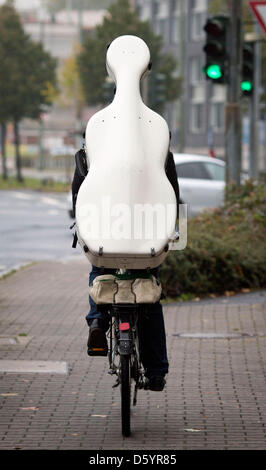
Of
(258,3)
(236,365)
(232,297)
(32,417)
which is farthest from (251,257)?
(32,417)

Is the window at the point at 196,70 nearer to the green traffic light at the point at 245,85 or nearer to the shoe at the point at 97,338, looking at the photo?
the green traffic light at the point at 245,85

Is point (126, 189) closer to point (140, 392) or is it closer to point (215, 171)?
point (140, 392)

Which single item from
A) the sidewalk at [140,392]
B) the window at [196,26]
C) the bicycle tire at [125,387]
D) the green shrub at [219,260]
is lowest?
the window at [196,26]

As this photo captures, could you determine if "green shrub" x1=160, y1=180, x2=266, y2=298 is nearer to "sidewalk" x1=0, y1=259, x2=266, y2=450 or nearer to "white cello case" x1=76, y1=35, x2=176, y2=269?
"sidewalk" x1=0, y1=259, x2=266, y2=450

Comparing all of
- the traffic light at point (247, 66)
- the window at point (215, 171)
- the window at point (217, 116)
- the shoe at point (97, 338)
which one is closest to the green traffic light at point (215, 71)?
the traffic light at point (247, 66)

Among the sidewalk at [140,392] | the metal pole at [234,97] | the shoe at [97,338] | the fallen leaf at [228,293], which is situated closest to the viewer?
the sidewalk at [140,392]

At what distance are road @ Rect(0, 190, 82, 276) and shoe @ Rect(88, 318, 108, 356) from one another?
9265mm

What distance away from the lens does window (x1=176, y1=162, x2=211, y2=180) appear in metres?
23.0

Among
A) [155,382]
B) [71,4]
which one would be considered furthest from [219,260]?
[71,4]

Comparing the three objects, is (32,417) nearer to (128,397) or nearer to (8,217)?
(128,397)

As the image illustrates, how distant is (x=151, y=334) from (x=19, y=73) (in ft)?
140

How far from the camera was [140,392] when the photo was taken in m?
7.43

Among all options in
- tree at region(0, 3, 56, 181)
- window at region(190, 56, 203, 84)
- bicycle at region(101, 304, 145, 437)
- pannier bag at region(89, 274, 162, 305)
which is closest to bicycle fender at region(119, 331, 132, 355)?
bicycle at region(101, 304, 145, 437)

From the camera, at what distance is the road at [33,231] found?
1814cm
